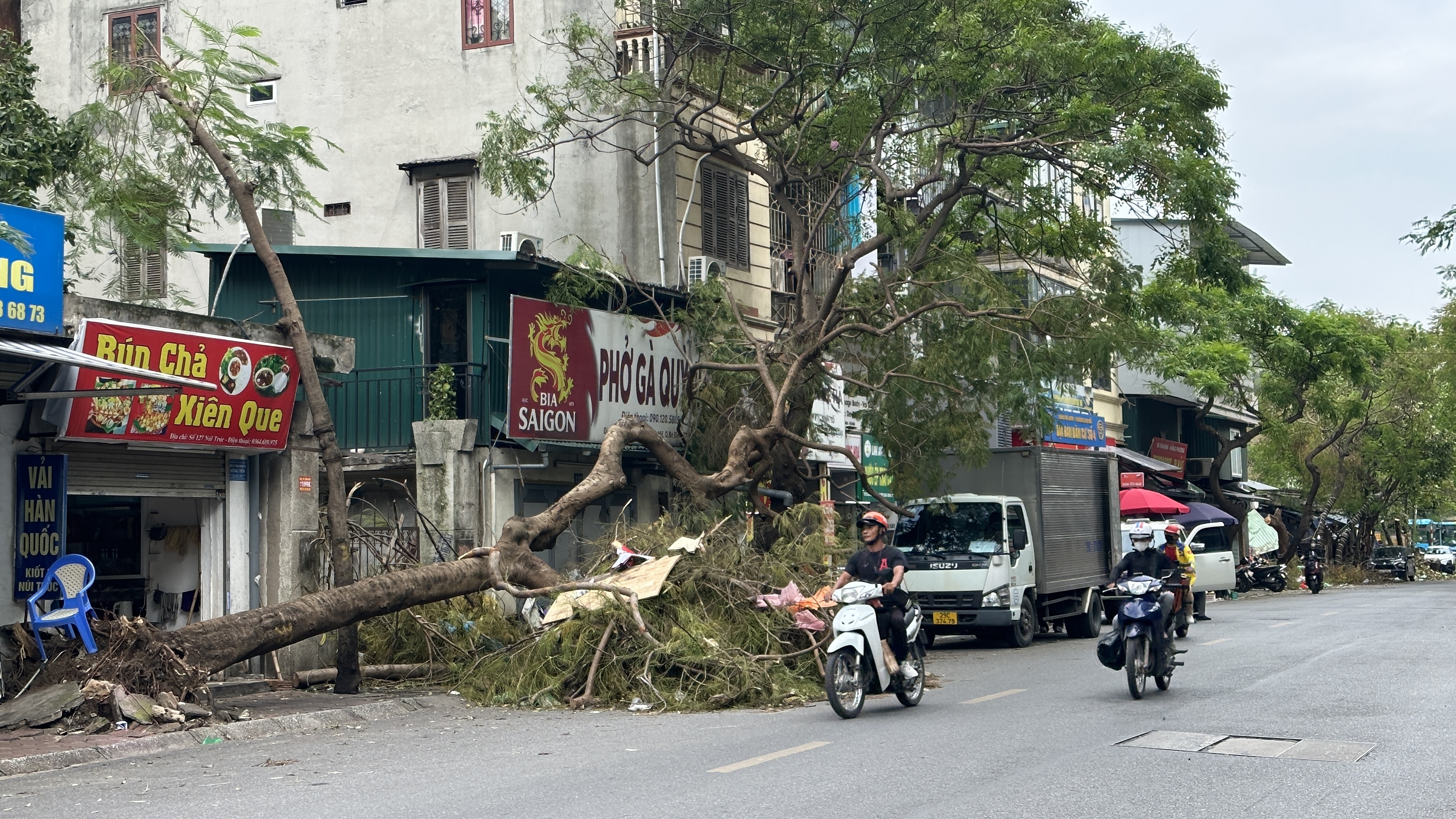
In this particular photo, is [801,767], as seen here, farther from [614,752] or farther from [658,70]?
[658,70]

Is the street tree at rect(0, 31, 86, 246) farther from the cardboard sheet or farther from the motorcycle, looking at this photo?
the motorcycle

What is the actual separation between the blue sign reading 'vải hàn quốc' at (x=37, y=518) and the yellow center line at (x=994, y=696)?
8.68m

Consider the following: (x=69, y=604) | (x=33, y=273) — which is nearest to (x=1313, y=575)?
(x=69, y=604)

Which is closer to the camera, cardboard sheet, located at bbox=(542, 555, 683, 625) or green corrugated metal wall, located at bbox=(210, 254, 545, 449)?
cardboard sheet, located at bbox=(542, 555, 683, 625)

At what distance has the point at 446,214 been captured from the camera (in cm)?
2431

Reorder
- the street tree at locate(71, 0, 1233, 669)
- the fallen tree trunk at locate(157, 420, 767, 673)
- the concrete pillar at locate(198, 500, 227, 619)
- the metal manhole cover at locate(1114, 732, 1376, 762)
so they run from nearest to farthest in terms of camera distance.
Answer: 1. the metal manhole cover at locate(1114, 732, 1376, 762)
2. the fallen tree trunk at locate(157, 420, 767, 673)
3. the concrete pillar at locate(198, 500, 227, 619)
4. the street tree at locate(71, 0, 1233, 669)

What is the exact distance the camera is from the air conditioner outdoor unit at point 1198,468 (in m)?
52.6

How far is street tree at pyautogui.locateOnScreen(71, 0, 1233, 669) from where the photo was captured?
18.7 metres

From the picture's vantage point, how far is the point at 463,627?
53.7 ft

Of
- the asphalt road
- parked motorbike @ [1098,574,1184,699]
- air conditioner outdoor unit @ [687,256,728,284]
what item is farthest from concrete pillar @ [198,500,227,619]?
parked motorbike @ [1098,574,1184,699]

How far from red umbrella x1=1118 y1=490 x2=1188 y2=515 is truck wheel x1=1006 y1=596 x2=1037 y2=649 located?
11.8m

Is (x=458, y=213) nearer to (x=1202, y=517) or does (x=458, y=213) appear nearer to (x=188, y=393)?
(x=188, y=393)

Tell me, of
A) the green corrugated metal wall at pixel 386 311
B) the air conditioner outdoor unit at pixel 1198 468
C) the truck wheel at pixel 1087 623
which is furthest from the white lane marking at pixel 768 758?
the air conditioner outdoor unit at pixel 1198 468

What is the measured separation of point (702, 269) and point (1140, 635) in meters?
11.8
